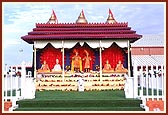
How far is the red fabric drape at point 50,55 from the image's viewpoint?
72.5 feet

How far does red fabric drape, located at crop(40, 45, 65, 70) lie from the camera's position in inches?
870

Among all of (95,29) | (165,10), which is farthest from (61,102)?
(95,29)

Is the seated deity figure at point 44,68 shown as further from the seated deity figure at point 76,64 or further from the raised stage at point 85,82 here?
the seated deity figure at point 76,64

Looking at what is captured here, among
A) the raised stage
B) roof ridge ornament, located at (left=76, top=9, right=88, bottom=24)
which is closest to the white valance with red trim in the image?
the raised stage

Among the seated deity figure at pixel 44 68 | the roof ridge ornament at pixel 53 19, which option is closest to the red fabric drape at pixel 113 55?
the seated deity figure at pixel 44 68

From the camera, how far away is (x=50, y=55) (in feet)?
72.7

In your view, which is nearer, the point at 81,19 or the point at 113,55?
the point at 113,55

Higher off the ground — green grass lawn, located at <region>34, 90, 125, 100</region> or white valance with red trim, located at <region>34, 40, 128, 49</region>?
white valance with red trim, located at <region>34, 40, 128, 49</region>

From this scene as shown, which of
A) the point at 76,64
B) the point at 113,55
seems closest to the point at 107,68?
the point at 113,55

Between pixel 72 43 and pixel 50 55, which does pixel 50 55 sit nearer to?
pixel 50 55

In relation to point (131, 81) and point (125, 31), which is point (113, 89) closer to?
point (125, 31)

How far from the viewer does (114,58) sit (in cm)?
2214

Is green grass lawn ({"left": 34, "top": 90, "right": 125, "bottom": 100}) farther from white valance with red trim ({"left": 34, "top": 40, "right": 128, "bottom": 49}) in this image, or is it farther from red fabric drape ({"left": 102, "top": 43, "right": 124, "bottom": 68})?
red fabric drape ({"left": 102, "top": 43, "right": 124, "bottom": 68})

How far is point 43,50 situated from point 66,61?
1.31 meters
